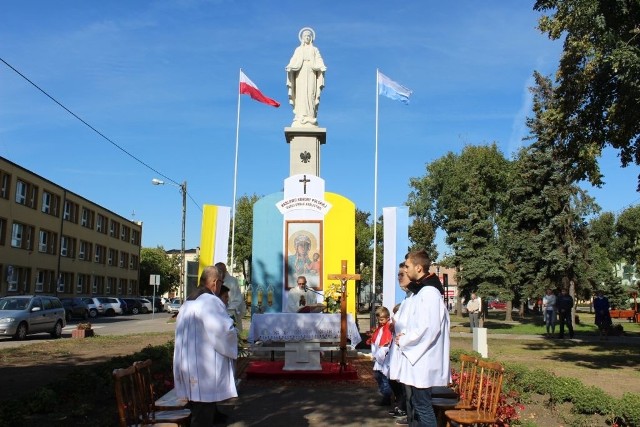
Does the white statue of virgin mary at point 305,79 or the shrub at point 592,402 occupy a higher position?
the white statue of virgin mary at point 305,79

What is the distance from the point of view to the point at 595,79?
46.0ft

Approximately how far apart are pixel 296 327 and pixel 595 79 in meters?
8.89

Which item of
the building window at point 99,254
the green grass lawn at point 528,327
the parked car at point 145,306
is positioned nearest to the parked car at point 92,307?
the parked car at point 145,306

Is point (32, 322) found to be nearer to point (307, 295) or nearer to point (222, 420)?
point (307, 295)

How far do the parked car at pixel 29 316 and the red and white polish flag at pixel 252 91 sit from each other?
34.4 ft

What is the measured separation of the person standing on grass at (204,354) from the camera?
5391 millimetres

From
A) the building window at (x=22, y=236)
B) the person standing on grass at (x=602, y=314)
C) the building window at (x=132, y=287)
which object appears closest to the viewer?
the person standing on grass at (x=602, y=314)

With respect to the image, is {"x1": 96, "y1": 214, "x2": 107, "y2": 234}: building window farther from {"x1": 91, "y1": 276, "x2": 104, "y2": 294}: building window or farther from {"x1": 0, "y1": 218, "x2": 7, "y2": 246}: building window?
{"x1": 0, "y1": 218, "x2": 7, "y2": 246}: building window

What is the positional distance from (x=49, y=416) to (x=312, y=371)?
5085 millimetres

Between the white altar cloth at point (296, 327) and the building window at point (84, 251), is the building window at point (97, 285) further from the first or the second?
the white altar cloth at point (296, 327)

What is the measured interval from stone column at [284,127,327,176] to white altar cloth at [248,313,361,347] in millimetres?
7239

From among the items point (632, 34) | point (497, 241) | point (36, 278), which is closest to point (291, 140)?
point (632, 34)

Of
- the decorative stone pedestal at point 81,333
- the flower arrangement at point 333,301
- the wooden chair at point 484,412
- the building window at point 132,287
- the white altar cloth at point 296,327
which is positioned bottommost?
the decorative stone pedestal at point 81,333

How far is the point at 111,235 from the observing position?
5872 centimetres
